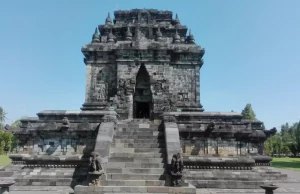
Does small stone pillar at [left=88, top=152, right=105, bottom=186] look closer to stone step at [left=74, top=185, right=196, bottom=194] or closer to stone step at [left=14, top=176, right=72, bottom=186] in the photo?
stone step at [left=74, top=185, right=196, bottom=194]

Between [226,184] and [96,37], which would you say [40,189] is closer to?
[226,184]

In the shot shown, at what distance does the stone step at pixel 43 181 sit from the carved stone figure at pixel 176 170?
14.9 feet

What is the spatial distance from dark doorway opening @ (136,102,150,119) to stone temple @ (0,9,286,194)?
0.07 meters

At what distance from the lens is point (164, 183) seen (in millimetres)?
9594

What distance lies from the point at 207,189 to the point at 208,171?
3.73ft

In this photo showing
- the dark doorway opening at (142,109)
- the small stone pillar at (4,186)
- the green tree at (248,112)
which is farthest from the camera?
the green tree at (248,112)

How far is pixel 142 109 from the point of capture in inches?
787

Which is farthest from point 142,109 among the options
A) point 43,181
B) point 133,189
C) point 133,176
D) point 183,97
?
point 133,189

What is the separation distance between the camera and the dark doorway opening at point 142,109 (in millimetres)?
19681

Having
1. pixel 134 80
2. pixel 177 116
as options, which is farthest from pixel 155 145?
pixel 134 80

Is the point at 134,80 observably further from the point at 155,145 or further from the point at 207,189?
the point at 207,189

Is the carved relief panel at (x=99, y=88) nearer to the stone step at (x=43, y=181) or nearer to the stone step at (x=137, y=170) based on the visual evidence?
the stone step at (x=43, y=181)

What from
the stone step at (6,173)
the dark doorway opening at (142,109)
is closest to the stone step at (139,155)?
the stone step at (6,173)

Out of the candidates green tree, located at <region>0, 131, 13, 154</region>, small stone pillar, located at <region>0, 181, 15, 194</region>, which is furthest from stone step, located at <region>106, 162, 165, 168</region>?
green tree, located at <region>0, 131, 13, 154</region>
